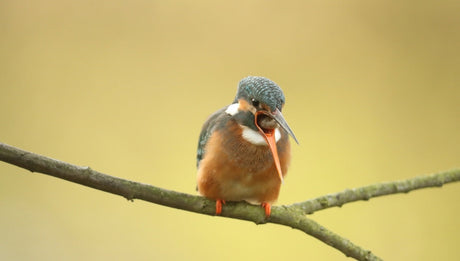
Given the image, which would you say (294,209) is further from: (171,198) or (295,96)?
(295,96)

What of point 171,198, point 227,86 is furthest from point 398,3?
point 171,198

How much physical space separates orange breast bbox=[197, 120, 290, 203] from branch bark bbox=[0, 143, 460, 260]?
0.04m

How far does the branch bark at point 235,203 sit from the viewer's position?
94cm

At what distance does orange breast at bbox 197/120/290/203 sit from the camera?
1.30 m

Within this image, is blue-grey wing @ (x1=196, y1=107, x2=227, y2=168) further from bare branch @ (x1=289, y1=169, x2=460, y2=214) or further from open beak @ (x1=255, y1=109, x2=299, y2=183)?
bare branch @ (x1=289, y1=169, x2=460, y2=214)

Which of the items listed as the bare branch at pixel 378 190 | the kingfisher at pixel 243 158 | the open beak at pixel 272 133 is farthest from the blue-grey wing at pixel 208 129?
the bare branch at pixel 378 190

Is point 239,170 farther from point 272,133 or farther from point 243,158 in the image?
point 272,133

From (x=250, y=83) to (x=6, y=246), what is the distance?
5.41 feet

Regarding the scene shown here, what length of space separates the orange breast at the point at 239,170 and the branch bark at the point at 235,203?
4 centimetres

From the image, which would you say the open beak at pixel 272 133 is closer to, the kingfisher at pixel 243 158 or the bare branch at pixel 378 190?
the kingfisher at pixel 243 158

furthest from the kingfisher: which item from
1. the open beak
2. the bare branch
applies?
the bare branch

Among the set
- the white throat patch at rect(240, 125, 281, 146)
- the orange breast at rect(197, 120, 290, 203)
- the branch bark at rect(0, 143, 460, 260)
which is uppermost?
the white throat patch at rect(240, 125, 281, 146)

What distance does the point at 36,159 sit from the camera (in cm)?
93

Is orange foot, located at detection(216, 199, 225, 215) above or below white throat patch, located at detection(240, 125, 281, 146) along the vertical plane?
below
